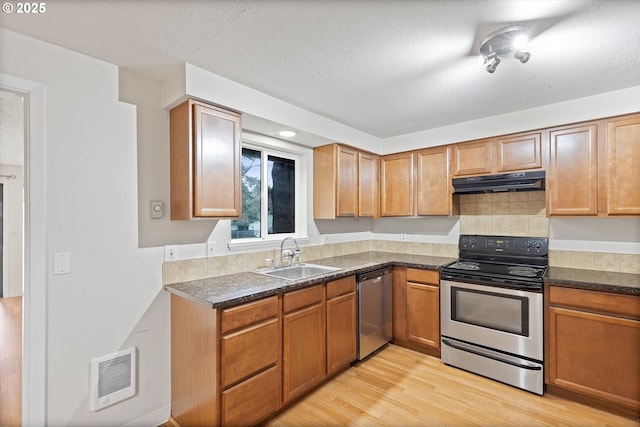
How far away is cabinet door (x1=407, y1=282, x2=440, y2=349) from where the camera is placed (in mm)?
2961

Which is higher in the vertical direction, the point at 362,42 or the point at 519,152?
the point at 362,42

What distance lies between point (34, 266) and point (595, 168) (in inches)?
152

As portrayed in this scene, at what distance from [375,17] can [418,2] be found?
20 centimetres

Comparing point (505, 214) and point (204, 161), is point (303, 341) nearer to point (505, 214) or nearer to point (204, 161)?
point (204, 161)

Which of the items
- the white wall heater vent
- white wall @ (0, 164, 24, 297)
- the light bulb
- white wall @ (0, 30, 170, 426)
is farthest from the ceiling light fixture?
white wall @ (0, 164, 24, 297)

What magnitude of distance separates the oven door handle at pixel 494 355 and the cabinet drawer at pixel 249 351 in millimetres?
1679

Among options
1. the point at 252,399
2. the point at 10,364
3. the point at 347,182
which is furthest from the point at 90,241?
the point at 347,182

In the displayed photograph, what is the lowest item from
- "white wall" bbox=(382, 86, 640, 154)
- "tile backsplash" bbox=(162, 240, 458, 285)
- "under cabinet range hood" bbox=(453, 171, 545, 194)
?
"tile backsplash" bbox=(162, 240, 458, 285)

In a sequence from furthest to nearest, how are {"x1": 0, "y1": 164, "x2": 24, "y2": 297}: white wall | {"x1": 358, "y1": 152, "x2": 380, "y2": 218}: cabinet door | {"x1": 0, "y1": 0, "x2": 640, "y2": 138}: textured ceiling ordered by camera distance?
{"x1": 0, "y1": 164, "x2": 24, "y2": 297}: white wall < {"x1": 358, "y1": 152, "x2": 380, "y2": 218}: cabinet door < {"x1": 0, "y1": 0, "x2": 640, "y2": 138}: textured ceiling

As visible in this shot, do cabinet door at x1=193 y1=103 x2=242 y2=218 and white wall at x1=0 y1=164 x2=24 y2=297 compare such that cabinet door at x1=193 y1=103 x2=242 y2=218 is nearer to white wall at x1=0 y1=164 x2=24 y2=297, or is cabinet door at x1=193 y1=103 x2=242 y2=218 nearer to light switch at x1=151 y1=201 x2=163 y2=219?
light switch at x1=151 y1=201 x2=163 y2=219

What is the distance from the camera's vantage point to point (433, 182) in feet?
11.0

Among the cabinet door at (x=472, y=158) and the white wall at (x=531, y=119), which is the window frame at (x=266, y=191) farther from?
the cabinet door at (x=472, y=158)

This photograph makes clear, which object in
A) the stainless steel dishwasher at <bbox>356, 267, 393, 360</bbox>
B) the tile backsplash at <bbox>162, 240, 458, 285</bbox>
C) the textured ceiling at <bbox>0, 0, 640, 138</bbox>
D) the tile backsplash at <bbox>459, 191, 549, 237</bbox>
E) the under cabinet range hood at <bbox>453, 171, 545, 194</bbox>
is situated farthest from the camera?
the tile backsplash at <bbox>459, 191, 549, 237</bbox>

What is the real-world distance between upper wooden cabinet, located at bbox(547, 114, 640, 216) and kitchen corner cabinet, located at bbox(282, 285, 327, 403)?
2171 mm
